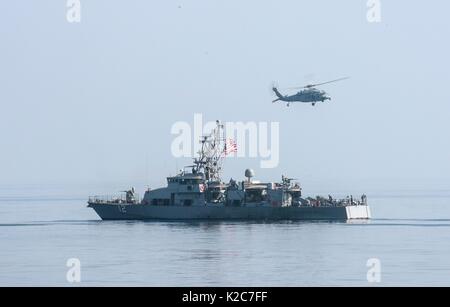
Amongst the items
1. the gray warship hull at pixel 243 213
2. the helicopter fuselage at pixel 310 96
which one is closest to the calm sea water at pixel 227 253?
the gray warship hull at pixel 243 213

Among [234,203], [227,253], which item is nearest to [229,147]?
[234,203]

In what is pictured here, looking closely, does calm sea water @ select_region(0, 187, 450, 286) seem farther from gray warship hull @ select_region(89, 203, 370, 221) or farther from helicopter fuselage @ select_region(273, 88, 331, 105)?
helicopter fuselage @ select_region(273, 88, 331, 105)

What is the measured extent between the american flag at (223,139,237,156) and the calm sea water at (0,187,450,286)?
384 inches

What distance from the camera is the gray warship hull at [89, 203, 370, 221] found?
133250 millimetres

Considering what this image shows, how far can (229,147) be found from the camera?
448 ft

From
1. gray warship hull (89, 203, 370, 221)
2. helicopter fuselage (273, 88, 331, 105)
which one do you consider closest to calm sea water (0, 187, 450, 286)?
gray warship hull (89, 203, 370, 221)

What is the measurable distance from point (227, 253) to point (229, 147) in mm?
40862

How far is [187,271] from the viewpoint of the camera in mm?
83250

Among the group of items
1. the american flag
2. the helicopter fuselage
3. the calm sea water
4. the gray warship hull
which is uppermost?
the helicopter fuselage

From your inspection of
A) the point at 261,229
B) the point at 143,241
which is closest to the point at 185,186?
the point at 261,229

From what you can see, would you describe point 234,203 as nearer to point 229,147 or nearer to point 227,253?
point 229,147

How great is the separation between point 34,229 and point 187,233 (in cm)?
2163

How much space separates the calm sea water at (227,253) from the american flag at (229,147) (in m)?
9.75
